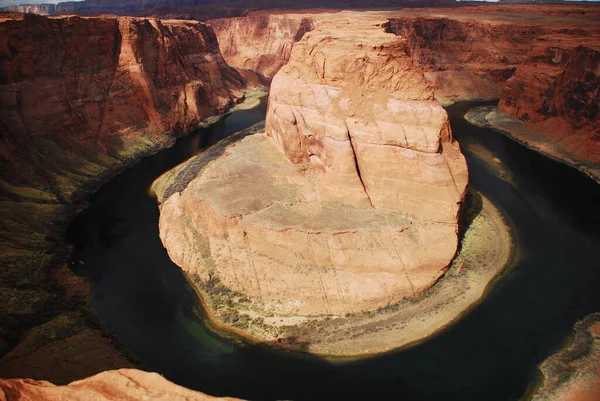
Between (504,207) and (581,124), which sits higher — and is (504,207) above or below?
below

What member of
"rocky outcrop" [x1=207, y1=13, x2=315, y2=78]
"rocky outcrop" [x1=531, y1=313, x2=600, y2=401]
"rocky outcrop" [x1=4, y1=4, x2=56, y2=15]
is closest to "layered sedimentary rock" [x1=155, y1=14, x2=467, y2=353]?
"rocky outcrop" [x1=531, y1=313, x2=600, y2=401]

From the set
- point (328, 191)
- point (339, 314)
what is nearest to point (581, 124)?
point (328, 191)

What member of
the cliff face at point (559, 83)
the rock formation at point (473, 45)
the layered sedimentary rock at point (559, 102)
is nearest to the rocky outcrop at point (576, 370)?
the layered sedimentary rock at point (559, 102)

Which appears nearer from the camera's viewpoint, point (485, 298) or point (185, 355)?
point (185, 355)

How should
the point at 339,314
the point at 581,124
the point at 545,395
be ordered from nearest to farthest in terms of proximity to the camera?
1. the point at 545,395
2. the point at 339,314
3. the point at 581,124

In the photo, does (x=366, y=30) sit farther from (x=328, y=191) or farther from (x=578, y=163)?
(x=578, y=163)

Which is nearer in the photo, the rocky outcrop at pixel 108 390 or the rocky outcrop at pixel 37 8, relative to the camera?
the rocky outcrop at pixel 108 390

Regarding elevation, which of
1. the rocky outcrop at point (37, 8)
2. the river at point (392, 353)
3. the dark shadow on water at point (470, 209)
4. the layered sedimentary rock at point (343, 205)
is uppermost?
the rocky outcrop at point (37, 8)

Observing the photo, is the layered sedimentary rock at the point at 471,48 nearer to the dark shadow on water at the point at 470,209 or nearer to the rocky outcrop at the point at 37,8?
the dark shadow on water at the point at 470,209
